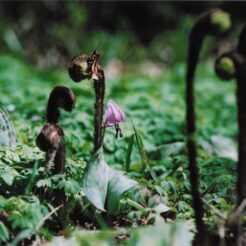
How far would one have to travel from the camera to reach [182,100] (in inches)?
217

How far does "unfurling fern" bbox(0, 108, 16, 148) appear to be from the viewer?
289 centimetres

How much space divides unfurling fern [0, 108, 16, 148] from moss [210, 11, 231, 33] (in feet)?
4.26

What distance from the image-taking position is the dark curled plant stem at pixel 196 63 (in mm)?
2014

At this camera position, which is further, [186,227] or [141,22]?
[141,22]

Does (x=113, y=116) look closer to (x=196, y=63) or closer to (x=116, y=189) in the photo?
(x=116, y=189)

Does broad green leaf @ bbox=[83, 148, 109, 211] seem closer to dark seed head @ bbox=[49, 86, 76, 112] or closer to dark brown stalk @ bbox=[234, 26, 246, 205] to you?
dark seed head @ bbox=[49, 86, 76, 112]

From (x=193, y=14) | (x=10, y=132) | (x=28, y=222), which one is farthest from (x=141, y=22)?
(x=28, y=222)

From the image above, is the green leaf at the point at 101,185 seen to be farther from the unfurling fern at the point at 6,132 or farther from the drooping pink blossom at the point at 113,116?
the unfurling fern at the point at 6,132

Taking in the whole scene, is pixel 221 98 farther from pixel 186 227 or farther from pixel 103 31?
pixel 103 31

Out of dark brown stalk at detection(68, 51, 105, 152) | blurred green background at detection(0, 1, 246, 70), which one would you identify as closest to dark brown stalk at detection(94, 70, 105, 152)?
dark brown stalk at detection(68, 51, 105, 152)

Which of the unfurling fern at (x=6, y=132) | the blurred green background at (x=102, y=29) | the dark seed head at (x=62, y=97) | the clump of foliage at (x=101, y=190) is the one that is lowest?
the clump of foliage at (x=101, y=190)

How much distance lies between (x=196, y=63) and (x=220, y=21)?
0.18m

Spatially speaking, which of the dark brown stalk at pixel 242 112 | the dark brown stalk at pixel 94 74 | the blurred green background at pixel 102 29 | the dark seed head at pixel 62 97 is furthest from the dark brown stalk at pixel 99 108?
the blurred green background at pixel 102 29

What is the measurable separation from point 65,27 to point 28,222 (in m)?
7.77
